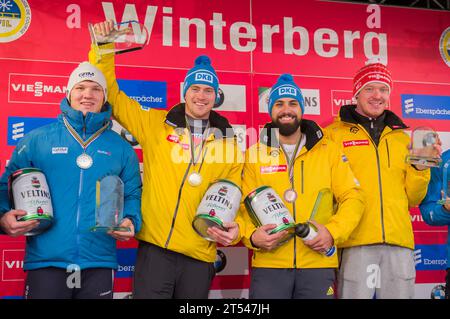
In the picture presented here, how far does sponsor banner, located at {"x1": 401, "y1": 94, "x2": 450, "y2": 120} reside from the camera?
449 cm

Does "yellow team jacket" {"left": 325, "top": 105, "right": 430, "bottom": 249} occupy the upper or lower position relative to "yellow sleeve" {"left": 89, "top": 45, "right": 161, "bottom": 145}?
lower

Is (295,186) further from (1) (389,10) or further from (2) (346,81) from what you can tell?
(1) (389,10)

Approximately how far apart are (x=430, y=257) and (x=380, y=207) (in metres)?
1.40

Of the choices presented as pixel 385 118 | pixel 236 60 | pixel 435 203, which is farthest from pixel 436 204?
pixel 236 60

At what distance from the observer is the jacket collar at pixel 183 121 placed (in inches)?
126

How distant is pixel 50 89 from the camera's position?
3.87 meters

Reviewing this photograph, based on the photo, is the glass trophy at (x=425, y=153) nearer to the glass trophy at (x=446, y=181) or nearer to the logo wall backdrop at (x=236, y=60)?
the glass trophy at (x=446, y=181)

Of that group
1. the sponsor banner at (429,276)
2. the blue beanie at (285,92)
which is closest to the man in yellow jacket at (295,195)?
the blue beanie at (285,92)

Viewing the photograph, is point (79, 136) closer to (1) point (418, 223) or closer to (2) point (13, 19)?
(2) point (13, 19)

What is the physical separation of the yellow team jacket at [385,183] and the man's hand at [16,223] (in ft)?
6.19

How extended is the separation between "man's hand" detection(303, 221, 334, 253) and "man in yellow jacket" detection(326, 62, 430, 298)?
0.37m

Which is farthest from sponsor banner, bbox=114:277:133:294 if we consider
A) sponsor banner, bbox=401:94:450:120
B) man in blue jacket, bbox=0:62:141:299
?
sponsor banner, bbox=401:94:450:120

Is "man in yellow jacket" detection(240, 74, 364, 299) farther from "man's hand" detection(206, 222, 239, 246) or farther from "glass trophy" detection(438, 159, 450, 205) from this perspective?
"glass trophy" detection(438, 159, 450, 205)

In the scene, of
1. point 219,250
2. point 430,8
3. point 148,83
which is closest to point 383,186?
point 219,250
